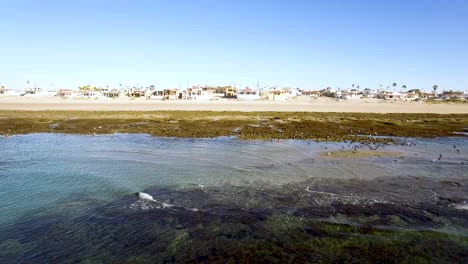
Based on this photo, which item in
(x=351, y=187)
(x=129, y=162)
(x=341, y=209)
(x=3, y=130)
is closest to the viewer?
(x=341, y=209)

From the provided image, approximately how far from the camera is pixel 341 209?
1027cm

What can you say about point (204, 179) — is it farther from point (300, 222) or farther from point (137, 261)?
point (137, 261)

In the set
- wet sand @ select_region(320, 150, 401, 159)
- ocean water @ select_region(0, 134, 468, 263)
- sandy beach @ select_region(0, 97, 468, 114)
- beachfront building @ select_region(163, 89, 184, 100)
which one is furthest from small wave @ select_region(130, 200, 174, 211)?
beachfront building @ select_region(163, 89, 184, 100)

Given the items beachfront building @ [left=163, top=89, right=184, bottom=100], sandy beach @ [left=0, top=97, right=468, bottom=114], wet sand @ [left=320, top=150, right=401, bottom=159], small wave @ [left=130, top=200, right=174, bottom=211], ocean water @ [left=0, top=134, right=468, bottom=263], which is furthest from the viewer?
beachfront building @ [left=163, top=89, right=184, bottom=100]

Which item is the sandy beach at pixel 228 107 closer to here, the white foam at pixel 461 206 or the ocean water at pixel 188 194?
the ocean water at pixel 188 194

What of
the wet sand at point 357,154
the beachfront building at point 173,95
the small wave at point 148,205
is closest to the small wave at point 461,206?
the wet sand at point 357,154

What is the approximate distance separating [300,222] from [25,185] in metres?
10.1

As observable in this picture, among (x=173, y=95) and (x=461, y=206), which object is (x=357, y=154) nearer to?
(x=461, y=206)

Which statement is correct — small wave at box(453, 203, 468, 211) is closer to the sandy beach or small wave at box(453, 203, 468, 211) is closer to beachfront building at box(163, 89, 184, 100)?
the sandy beach

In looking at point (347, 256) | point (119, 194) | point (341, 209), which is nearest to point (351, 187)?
point (341, 209)

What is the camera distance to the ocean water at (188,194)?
8.38 m

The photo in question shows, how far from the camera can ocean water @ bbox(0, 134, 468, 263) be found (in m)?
8.38

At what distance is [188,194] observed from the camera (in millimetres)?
11758

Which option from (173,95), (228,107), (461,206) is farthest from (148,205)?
(173,95)
